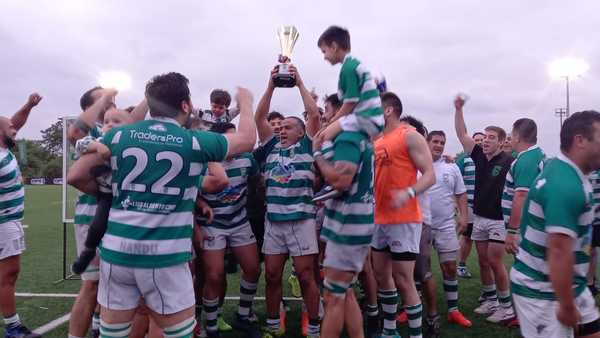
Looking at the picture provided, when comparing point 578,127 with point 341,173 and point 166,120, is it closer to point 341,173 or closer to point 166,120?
point 341,173

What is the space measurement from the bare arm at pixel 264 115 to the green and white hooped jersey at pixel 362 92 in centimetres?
138

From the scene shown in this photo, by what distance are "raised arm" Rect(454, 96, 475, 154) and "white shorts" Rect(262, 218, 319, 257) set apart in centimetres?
227

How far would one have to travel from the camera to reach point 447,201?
5488 millimetres

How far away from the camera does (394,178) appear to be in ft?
12.9

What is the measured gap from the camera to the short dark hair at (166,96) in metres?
2.61

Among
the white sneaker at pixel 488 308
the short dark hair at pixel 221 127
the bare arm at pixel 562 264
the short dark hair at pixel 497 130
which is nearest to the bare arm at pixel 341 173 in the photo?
the bare arm at pixel 562 264

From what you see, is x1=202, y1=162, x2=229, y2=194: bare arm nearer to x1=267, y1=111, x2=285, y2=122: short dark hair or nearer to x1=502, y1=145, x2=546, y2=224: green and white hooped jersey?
x1=267, y1=111, x2=285, y2=122: short dark hair

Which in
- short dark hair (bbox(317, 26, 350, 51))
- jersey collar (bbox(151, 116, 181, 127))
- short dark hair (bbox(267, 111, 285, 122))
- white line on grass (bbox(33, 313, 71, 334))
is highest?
short dark hair (bbox(317, 26, 350, 51))

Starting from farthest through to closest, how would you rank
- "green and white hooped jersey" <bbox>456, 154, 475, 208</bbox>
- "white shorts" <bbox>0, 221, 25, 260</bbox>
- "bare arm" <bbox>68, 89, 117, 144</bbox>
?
"green and white hooped jersey" <bbox>456, 154, 475, 208</bbox> < "white shorts" <bbox>0, 221, 25, 260</bbox> < "bare arm" <bbox>68, 89, 117, 144</bbox>

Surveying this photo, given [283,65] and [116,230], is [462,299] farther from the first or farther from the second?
[116,230]

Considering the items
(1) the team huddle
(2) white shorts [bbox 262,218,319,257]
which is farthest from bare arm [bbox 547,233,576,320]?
(2) white shorts [bbox 262,218,319,257]

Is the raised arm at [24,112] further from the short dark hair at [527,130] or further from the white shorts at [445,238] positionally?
the short dark hair at [527,130]

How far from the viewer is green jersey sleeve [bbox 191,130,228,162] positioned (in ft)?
8.45

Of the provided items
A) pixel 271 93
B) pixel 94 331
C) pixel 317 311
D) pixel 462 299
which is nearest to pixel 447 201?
pixel 462 299
